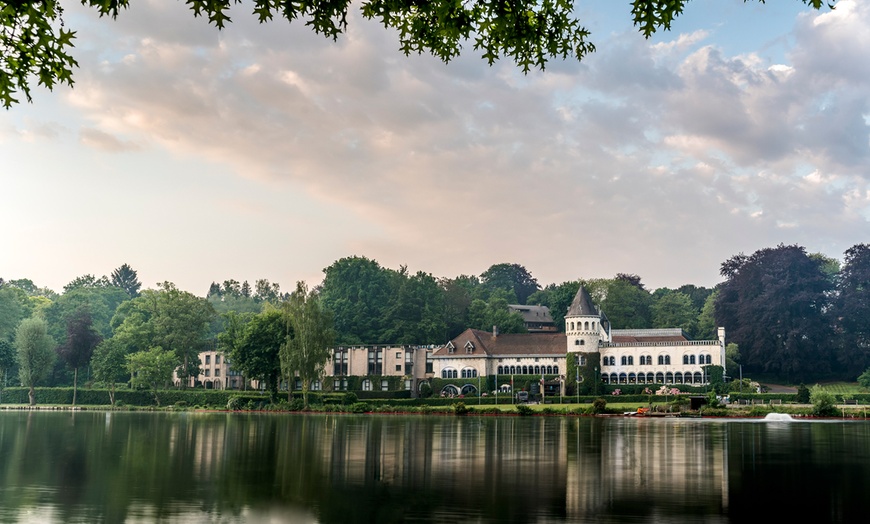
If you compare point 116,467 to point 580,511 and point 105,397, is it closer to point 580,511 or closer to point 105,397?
point 580,511

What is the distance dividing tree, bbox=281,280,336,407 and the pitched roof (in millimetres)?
23670

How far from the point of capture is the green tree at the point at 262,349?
263 feet

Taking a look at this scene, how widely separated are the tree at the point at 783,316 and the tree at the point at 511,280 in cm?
8246

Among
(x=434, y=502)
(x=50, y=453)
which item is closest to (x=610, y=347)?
(x=50, y=453)

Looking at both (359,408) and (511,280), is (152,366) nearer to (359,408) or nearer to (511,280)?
(359,408)

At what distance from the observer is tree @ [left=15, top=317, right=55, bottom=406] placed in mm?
94875

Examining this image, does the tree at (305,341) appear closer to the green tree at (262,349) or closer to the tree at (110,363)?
→ the green tree at (262,349)

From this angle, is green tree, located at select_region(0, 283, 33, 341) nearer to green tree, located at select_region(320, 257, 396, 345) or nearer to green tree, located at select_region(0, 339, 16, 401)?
green tree, located at select_region(0, 339, 16, 401)

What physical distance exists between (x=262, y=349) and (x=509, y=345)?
3231cm

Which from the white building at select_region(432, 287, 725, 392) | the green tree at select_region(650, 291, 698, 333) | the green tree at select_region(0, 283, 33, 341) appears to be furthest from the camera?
the green tree at select_region(650, 291, 698, 333)

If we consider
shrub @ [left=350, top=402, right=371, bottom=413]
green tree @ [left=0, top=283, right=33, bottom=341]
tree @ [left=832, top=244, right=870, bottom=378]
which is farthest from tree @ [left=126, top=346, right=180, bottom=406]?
tree @ [left=832, top=244, right=870, bottom=378]

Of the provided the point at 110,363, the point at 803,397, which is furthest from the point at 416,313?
the point at 803,397

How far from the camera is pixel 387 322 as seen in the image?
116375 mm

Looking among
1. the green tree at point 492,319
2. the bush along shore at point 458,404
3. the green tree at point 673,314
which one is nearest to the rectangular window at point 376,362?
the bush along shore at point 458,404
